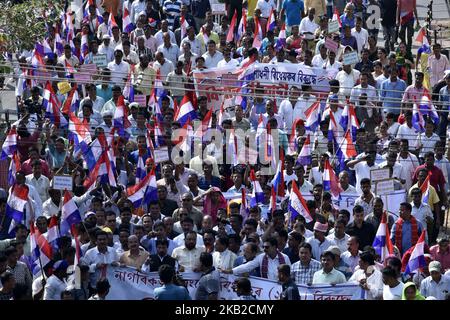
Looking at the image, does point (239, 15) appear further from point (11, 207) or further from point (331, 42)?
point (11, 207)

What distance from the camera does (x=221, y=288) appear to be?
20.2 m

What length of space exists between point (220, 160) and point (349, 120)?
7.14ft

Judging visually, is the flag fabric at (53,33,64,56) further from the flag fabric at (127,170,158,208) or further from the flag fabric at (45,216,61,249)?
the flag fabric at (45,216,61,249)

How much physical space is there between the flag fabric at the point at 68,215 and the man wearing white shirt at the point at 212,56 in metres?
7.66

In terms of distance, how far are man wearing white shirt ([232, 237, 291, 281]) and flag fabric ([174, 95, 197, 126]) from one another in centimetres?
585

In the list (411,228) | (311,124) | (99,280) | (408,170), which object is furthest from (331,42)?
Result: (99,280)

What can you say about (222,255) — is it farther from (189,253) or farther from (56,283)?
(56,283)

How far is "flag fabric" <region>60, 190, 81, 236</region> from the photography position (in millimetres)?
22141

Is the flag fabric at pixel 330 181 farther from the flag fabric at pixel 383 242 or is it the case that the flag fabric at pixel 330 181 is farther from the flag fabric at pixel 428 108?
the flag fabric at pixel 428 108

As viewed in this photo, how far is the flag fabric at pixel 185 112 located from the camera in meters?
26.1

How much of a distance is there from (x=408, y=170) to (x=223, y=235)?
14.3 feet

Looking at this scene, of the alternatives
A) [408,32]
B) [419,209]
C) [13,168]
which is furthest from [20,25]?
[408,32]

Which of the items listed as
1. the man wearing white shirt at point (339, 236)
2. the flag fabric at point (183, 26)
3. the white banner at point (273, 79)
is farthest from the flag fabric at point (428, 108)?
the flag fabric at point (183, 26)

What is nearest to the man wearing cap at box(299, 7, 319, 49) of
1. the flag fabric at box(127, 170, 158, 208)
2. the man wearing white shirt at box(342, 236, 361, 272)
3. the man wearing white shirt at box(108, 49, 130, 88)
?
the man wearing white shirt at box(108, 49, 130, 88)
